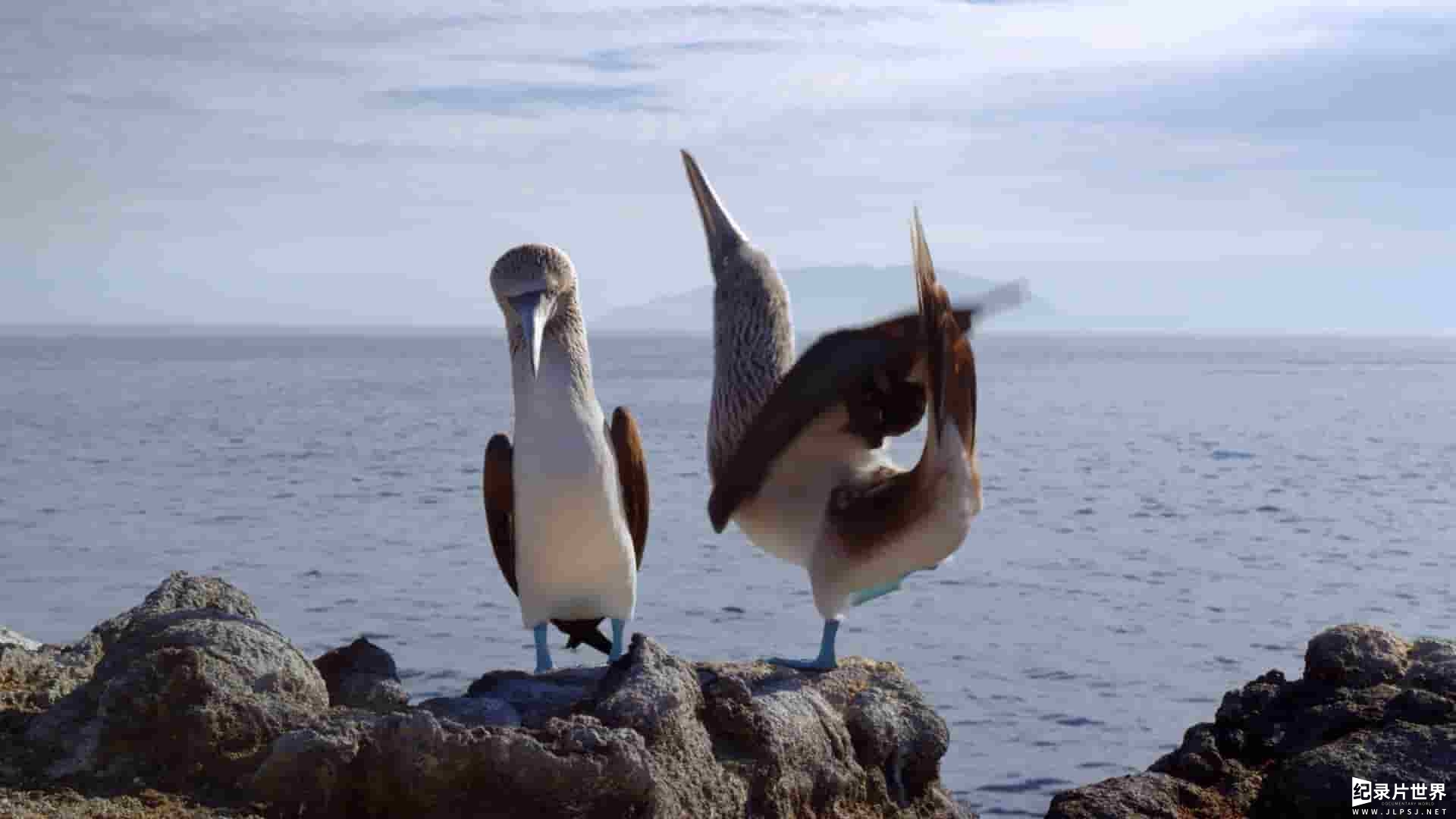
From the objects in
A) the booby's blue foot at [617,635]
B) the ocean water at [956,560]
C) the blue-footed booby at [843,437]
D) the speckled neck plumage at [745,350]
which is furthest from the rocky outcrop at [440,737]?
the ocean water at [956,560]

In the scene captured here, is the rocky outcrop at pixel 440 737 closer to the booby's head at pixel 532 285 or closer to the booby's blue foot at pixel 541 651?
the booby's blue foot at pixel 541 651

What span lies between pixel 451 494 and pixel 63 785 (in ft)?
41.3

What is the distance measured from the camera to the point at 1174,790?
6.49 meters

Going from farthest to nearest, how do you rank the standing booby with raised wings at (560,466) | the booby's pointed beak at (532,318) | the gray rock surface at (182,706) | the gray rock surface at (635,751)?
the standing booby with raised wings at (560,466) → the booby's pointed beak at (532,318) → the gray rock surface at (182,706) → the gray rock surface at (635,751)

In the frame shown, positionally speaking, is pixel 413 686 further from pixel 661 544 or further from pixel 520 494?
pixel 661 544

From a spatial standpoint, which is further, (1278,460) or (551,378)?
(1278,460)

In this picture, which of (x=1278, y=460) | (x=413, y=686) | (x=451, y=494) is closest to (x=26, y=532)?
(x=451, y=494)

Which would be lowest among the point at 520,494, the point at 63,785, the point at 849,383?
the point at 63,785

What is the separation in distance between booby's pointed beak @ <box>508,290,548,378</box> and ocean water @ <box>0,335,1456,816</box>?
11.6ft

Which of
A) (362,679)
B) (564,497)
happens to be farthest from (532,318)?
(362,679)

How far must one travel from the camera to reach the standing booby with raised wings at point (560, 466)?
238 inches

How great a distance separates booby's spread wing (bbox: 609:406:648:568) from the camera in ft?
20.9

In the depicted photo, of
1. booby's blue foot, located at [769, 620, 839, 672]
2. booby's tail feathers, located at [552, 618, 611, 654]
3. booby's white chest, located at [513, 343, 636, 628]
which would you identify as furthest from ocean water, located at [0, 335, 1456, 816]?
booby's white chest, located at [513, 343, 636, 628]

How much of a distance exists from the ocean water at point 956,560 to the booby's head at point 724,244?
10.3 feet
